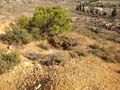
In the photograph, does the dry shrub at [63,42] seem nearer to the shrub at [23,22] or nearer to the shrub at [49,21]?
the shrub at [49,21]

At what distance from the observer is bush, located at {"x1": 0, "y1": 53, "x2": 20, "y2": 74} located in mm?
11212

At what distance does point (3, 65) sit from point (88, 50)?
21.7 ft

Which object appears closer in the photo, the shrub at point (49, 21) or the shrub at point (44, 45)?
the shrub at point (44, 45)

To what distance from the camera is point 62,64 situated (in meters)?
12.3

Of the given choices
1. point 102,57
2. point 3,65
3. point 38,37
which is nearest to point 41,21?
point 38,37

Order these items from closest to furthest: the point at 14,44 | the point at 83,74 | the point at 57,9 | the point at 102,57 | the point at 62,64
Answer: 1. the point at 83,74
2. the point at 62,64
3. the point at 102,57
4. the point at 14,44
5. the point at 57,9

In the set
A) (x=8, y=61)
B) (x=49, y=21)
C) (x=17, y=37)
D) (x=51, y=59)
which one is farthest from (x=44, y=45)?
(x=8, y=61)

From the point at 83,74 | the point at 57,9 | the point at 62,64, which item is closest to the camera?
the point at 83,74

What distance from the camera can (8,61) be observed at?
458 inches

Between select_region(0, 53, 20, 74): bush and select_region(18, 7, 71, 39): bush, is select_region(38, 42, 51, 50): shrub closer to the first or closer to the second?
select_region(18, 7, 71, 39): bush

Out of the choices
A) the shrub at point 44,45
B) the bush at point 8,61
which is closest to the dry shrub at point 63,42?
the shrub at point 44,45

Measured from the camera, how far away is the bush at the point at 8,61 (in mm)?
11212

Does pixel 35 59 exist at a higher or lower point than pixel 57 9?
lower

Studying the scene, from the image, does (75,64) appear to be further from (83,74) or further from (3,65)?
(3,65)
